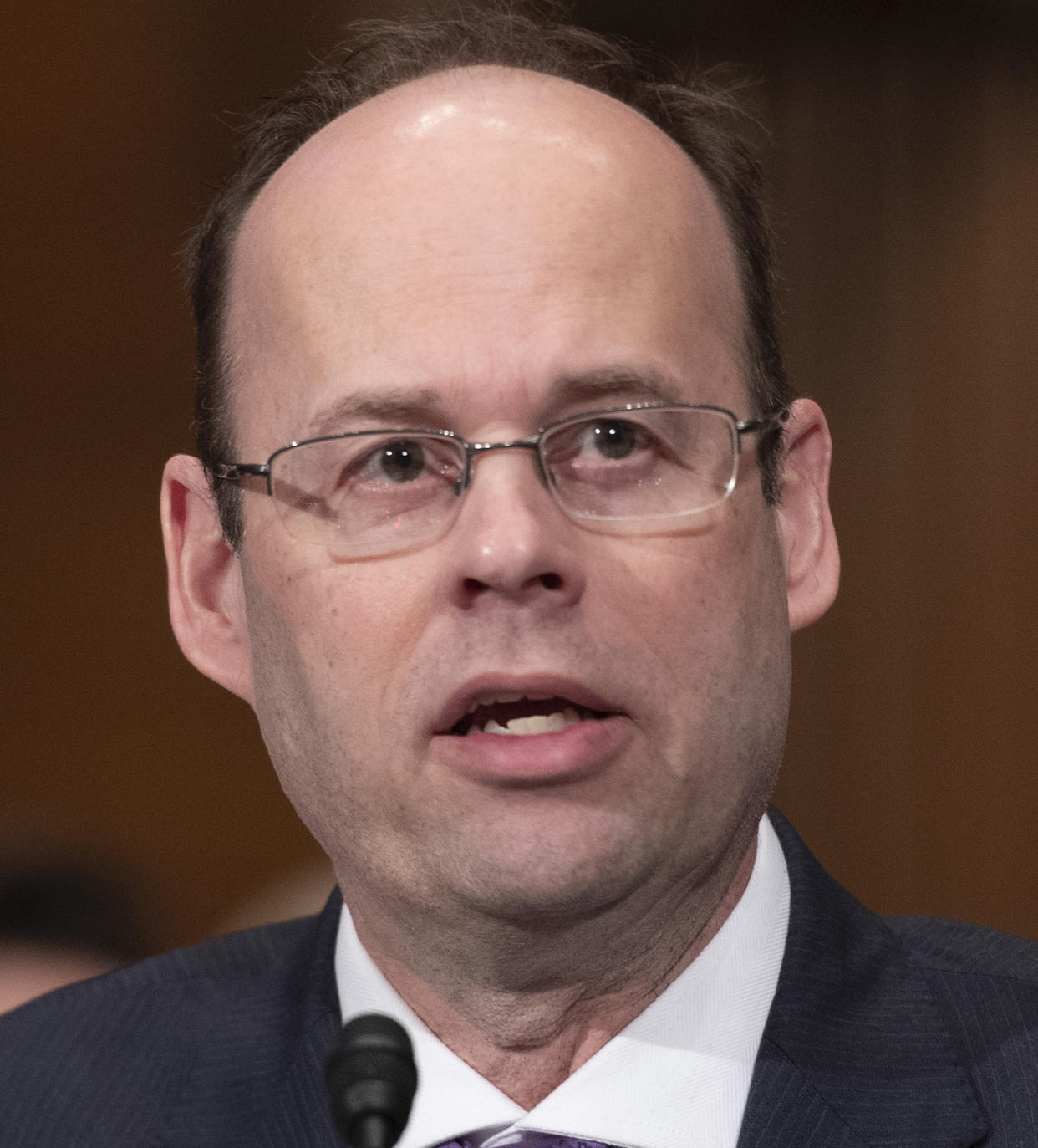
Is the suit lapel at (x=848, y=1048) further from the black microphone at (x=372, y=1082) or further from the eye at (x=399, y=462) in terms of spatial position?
the eye at (x=399, y=462)

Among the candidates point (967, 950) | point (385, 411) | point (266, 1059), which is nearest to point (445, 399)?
point (385, 411)

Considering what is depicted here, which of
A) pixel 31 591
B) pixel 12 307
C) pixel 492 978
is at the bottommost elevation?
pixel 492 978

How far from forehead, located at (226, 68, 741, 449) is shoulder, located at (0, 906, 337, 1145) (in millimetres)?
712

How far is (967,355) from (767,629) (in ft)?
6.70

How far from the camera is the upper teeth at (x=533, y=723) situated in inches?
54.6

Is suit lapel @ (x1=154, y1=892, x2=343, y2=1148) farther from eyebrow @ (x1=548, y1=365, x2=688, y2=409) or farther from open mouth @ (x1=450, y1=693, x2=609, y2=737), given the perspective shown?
eyebrow @ (x1=548, y1=365, x2=688, y2=409)

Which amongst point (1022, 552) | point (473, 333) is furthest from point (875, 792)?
point (473, 333)

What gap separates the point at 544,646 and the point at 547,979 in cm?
38

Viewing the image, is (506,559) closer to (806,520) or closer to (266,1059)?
(806,520)

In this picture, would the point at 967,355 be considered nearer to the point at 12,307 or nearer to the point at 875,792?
the point at 875,792

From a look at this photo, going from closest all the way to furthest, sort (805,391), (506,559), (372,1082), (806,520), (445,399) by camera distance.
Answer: (372,1082) < (506,559) < (445,399) < (806,520) < (805,391)

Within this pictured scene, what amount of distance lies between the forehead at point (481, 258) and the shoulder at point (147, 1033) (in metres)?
0.71

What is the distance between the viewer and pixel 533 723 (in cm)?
139

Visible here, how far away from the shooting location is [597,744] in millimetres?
1364
